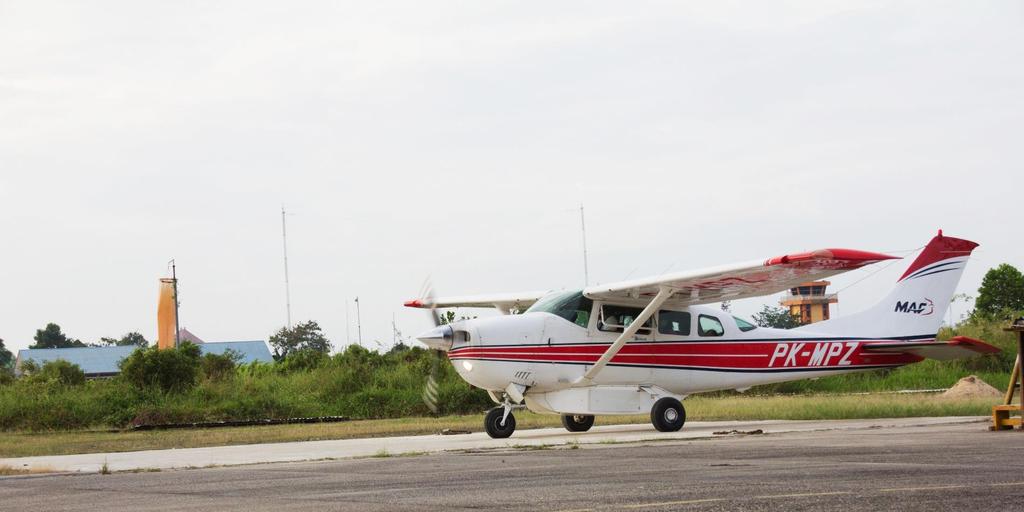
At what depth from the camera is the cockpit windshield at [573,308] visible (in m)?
18.9

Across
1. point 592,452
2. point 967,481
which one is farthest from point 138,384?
point 967,481

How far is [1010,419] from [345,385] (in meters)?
17.9

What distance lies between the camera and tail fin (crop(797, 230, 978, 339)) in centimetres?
2064

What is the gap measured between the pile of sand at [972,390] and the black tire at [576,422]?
8.71m

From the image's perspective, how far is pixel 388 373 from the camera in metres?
29.8

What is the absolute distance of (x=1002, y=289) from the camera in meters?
73.4

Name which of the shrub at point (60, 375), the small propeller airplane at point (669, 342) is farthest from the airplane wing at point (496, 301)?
the shrub at point (60, 375)

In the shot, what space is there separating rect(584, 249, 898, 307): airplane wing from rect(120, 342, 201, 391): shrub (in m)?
13.7

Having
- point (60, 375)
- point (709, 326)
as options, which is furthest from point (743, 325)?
point (60, 375)

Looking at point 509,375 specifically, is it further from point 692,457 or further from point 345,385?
point 345,385

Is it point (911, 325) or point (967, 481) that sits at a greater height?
point (911, 325)

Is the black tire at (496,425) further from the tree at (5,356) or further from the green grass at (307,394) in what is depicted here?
the tree at (5,356)

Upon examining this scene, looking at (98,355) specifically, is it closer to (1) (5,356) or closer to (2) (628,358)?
(1) (5,356)

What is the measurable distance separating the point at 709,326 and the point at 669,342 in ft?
2.76
